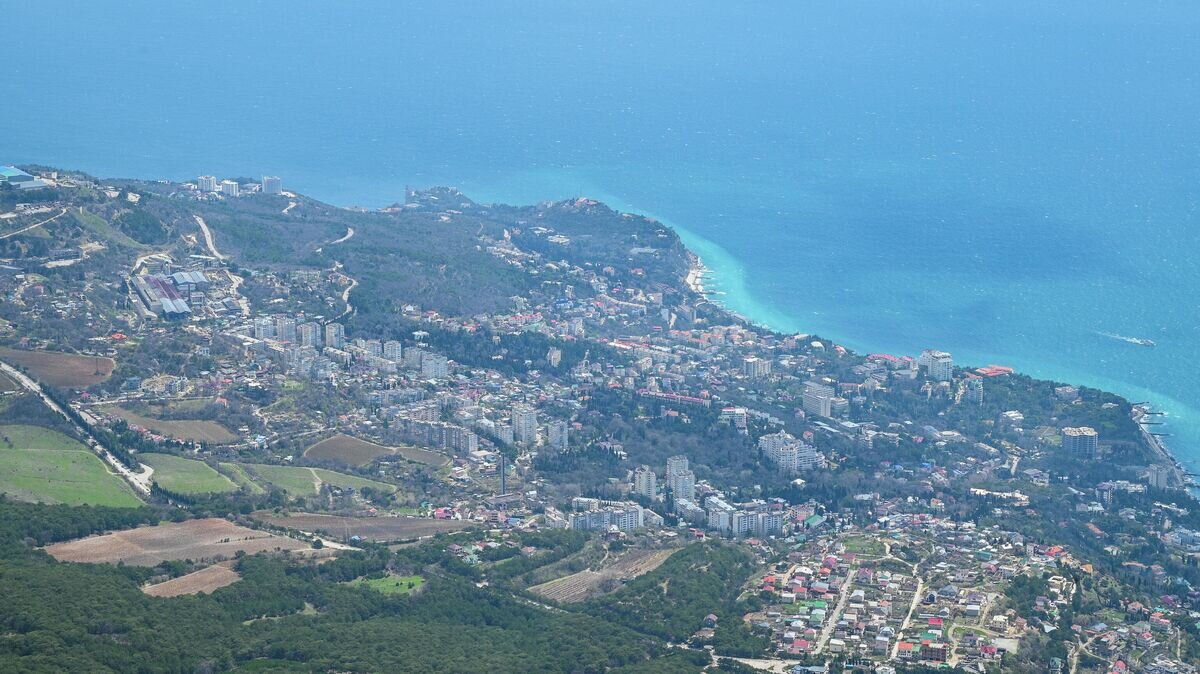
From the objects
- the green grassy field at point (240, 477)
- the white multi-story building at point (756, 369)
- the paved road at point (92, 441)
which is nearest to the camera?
the paved road at point (92, 441)

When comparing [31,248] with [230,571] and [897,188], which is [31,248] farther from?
[897,188]

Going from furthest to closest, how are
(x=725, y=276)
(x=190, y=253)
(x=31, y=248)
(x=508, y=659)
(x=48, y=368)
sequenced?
1. (x=725, y=276)
2. (x=190, y=253)
3. (x=31, y=248)
4. (x=48, y=368)
5. (x=508, y=659)

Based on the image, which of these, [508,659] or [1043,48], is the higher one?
[1043,48]

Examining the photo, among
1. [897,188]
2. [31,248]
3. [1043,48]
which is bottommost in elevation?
[31,248]

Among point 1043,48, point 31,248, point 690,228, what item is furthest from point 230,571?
point 1043,48

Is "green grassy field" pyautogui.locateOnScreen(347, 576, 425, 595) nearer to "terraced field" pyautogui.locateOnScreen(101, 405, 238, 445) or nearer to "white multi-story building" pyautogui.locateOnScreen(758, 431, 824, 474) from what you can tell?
"terraced field" pyautogui.locateOnScreen(101, 405, 238, 445)

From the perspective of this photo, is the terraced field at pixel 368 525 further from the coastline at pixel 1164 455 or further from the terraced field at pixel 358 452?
the coastline at pixel 1164 455

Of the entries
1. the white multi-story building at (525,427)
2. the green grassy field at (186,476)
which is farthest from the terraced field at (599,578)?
the green grassy field at (186,476)
